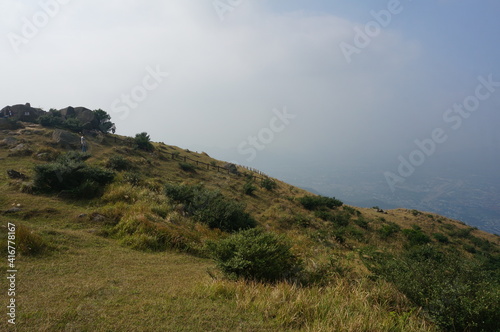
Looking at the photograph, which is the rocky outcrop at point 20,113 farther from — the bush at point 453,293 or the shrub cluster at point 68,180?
the bush at point 453,293

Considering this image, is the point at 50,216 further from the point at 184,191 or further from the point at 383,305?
the point at 383,305

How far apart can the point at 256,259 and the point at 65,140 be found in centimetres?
2853

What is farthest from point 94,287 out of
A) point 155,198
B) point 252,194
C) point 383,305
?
point 252,194

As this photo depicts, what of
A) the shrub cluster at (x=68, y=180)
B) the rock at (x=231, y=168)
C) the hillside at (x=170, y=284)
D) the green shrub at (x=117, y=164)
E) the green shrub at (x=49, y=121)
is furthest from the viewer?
the rock at (x=231, y=168)

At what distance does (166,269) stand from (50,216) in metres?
6.03

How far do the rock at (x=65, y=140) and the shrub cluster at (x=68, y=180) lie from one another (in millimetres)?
14992

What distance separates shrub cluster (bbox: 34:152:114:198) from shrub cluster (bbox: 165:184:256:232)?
3.88 metres

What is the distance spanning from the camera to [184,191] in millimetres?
14312

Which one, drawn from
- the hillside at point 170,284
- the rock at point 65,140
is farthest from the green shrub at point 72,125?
the hillside at point 170,284

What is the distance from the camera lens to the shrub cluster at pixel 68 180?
11.4m

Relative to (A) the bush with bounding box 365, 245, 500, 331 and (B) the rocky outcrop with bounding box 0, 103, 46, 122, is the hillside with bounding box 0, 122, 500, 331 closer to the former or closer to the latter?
(A) the bush with bounding box 365, 245, 500, 331

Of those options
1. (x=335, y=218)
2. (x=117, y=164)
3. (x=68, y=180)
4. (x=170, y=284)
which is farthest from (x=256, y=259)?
(x=335, y=218)

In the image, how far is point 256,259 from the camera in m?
5.47

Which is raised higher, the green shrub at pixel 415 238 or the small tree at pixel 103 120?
the small tree at pixel 103 120
